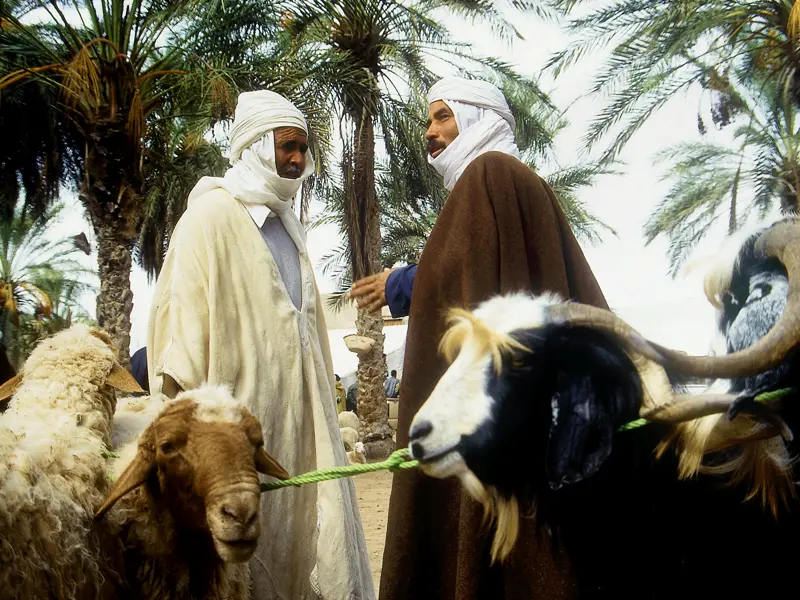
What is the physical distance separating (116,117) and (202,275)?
6.15 metres

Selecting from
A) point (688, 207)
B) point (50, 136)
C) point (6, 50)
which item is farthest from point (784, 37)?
point (50, 136)

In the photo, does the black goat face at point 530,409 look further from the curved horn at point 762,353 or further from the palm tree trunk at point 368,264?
the palm tree trunk at point 368,264

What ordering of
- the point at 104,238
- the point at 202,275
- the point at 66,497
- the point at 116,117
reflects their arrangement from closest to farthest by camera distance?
1. the point at 66,497
2. the point at 202,275
3. the point at 116,117
4. the point at 104,238

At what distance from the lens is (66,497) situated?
2.25 m

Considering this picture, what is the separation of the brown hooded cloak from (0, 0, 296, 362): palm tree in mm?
6768

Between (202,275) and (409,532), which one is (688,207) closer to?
(409,532)

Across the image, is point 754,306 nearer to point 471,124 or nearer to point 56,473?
point 471,124

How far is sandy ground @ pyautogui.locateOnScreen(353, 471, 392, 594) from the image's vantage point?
23.8 feet

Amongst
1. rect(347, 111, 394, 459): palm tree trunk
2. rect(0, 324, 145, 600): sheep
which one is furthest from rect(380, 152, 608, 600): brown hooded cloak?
rect(347, 111, 394, 459): palm tree trunk

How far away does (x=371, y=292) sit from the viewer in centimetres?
242

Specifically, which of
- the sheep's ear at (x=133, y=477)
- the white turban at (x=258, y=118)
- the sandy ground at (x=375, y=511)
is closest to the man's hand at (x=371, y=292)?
the sheep's ear at (x=133, y=477)

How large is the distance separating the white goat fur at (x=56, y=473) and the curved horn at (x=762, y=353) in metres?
1.70

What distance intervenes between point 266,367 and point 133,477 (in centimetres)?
103

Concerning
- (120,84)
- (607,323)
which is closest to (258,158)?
(607,323)
